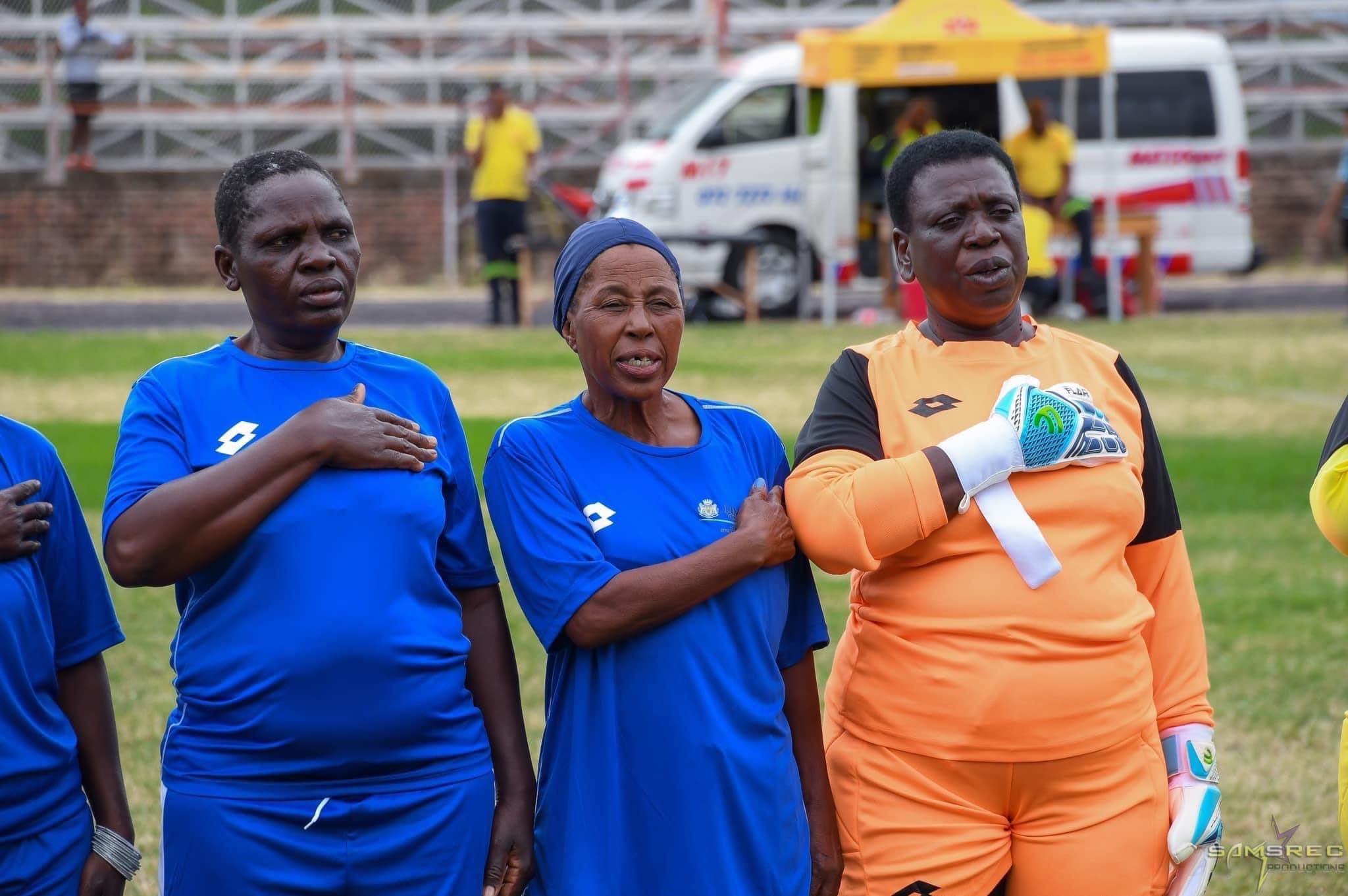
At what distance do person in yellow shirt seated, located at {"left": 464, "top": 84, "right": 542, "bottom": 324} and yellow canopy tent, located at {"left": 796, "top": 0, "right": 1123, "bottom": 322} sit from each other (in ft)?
10.7

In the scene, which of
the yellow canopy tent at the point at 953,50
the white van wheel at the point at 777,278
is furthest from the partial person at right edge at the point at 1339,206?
the white van wheel at the point at 777,278

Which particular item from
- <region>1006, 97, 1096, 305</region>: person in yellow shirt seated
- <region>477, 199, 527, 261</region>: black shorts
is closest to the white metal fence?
<region>477, 199, 527, 261</region>: black shorts

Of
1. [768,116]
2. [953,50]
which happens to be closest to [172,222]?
[768,116]

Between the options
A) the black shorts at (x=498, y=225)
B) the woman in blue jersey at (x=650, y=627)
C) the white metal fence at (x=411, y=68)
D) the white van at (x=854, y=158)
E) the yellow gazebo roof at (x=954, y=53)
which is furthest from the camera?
the white metal fence at (x=411, y=68)

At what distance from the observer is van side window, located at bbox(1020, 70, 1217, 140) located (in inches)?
794

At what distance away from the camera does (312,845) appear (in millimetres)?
2838

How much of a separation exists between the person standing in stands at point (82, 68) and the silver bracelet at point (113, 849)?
22.9 meters

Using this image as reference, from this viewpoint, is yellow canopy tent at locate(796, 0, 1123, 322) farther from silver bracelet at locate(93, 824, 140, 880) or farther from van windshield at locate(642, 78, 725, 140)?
silver bracelet at locate(93, 824, 140, 880)

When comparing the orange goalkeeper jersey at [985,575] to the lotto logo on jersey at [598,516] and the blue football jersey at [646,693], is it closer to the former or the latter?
the blue football jersey at [646,693]

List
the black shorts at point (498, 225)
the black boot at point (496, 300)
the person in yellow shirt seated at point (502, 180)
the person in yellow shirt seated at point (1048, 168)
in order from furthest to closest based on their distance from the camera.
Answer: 1. the black shorts at point (498, 225)
2. the person in yellow shirt seated at point (502, 180)
3. the black boot at point (496, 300)
4. the person in yellow shirt seated at point (1048, 168)

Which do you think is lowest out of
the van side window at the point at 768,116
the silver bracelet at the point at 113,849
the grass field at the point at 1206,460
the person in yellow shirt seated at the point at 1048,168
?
the grass field at the point at 1206,460

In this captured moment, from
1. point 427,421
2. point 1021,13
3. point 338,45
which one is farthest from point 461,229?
point 427,421

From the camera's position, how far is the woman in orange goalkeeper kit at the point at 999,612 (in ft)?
9.68

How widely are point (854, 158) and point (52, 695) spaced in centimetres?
1715
